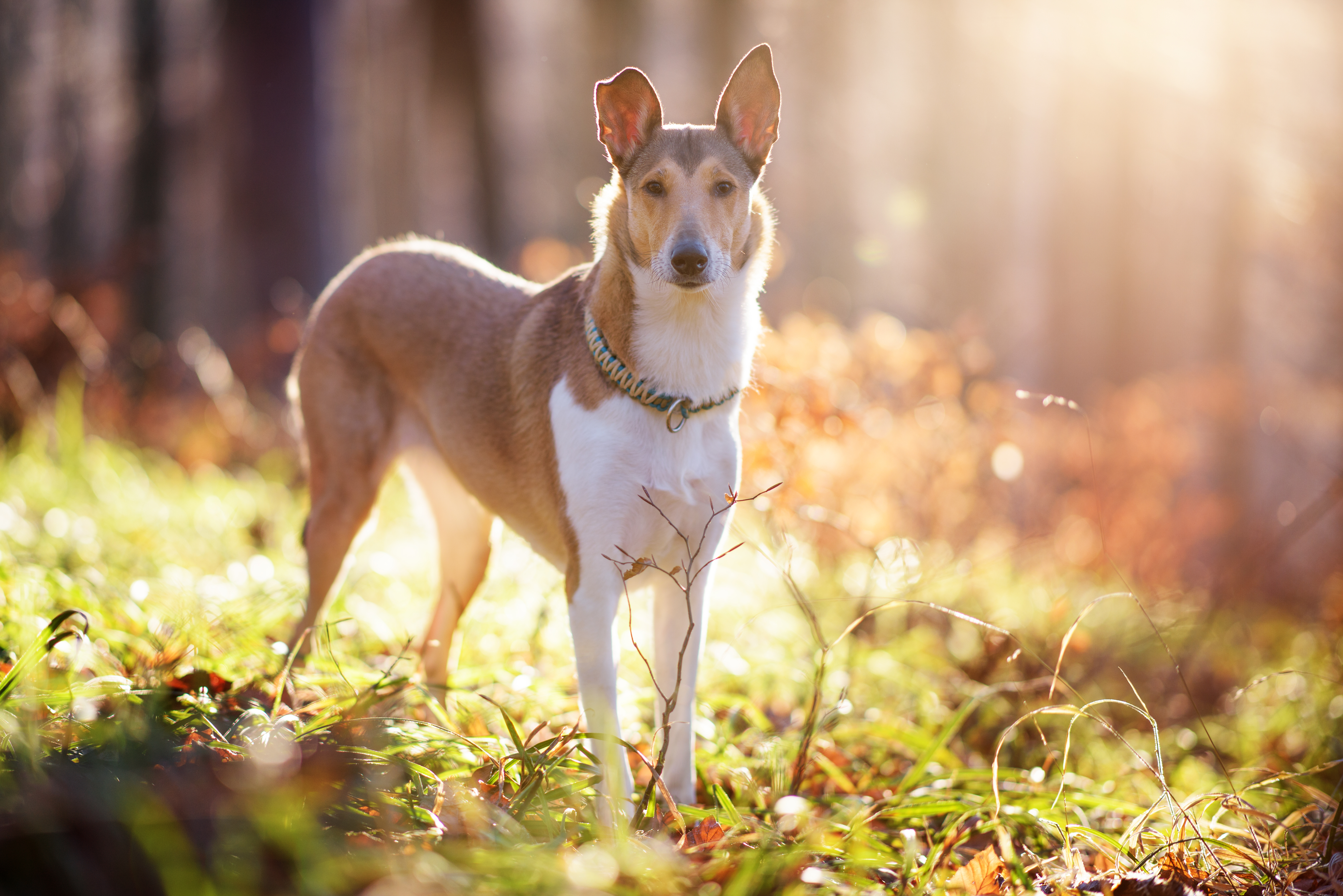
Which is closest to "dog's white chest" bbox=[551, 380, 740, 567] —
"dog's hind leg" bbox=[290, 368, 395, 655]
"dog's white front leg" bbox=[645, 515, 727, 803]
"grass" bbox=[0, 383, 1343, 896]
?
"dog's white front leg" bbox=[645, 515, 727, 803]

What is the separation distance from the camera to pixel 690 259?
8.25ft

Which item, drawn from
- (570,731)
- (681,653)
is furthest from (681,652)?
(570,731)

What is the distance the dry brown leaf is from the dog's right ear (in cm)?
227

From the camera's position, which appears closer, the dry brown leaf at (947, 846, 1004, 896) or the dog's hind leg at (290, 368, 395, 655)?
the dry brown leaf at (947, 846, 1004, 896)

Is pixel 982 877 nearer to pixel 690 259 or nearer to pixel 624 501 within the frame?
pixel 624 501

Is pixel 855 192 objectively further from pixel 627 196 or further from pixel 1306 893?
pixel 1306 893

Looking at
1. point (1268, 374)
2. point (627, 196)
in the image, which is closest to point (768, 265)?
point (627, 196)

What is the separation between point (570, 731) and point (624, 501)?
2.33 feet

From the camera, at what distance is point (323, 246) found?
24.7 ft

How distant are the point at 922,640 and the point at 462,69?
10485 millimetres

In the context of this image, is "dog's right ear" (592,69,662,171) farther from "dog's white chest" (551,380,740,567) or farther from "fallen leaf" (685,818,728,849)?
"fallen leaf" (685,818,728,849)

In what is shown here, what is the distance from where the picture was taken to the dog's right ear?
2.76 meters

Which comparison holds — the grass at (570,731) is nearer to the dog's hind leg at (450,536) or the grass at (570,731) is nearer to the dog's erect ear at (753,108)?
the dog's hind leg at (450,536)

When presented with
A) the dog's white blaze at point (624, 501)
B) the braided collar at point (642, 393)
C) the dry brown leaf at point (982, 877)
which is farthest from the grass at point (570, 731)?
the braided collar at point (642, 393)
